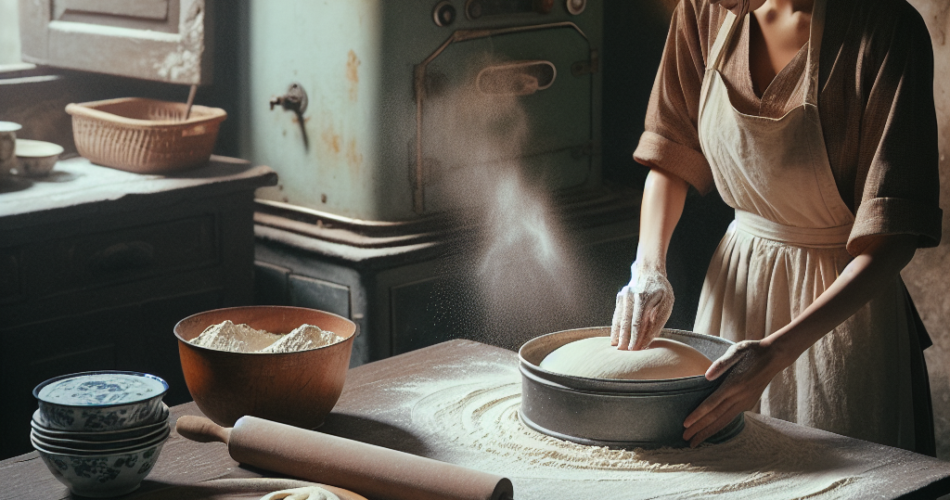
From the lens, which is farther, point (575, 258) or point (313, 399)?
point (575, 258)

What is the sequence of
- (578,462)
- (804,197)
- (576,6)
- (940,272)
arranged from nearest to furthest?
(578,462)
(804,197)
(940,272)
(576,6)

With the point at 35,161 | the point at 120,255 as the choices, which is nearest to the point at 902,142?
the point at 120,255

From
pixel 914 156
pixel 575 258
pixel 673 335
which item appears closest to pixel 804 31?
pixel 914 156

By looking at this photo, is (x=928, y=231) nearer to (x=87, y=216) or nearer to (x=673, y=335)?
(x=673, y=335)

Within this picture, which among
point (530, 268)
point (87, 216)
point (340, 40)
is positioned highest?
point (340, 40)

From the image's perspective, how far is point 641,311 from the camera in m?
1.67

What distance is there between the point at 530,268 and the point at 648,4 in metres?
0.93

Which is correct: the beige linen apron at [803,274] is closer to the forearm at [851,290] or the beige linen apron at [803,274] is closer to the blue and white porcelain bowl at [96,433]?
the forearm at [851,290]

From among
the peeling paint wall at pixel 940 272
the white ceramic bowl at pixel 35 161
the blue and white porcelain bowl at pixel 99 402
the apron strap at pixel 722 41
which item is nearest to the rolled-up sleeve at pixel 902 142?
the apron strap at pixel 722 41

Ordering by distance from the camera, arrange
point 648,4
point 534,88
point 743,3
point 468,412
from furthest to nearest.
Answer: point 648,4
point 534,88
point 743,3
point 468,412

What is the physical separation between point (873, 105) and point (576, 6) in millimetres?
1513

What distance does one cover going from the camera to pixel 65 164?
2963mm

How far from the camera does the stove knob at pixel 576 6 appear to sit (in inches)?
119

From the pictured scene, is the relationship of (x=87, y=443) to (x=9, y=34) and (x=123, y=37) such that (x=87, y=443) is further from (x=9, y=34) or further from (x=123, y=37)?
(x=9, y=34)
